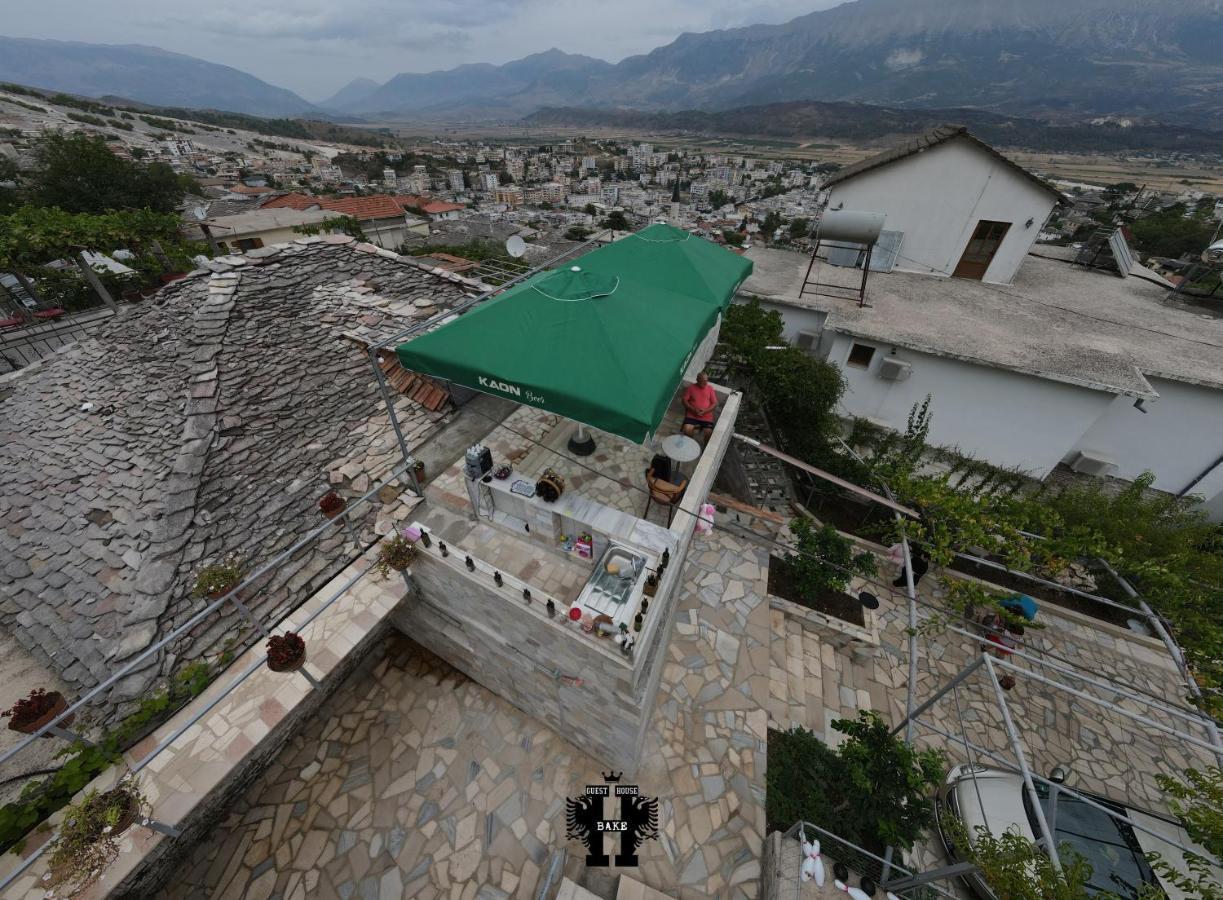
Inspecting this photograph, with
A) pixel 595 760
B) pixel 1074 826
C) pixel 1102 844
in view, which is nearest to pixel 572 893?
pixel 595 760

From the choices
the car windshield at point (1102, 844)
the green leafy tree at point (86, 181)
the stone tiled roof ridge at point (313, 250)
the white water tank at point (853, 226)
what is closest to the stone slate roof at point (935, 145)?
the white water tank at point (853, 226)

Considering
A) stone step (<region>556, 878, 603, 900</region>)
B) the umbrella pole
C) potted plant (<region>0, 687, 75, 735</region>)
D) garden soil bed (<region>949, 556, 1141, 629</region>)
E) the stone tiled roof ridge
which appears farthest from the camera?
the stone tiled roof ridge

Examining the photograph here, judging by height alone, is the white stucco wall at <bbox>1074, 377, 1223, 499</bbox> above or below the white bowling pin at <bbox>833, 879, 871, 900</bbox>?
above

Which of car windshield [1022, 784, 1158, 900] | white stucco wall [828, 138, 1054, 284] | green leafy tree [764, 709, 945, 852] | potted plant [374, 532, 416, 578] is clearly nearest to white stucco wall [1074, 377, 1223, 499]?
white stucco wall [828, 138, 1054, 284]

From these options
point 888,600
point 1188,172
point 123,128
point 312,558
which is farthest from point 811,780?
point 1188,172

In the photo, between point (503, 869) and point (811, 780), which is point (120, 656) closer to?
point (503, 869)

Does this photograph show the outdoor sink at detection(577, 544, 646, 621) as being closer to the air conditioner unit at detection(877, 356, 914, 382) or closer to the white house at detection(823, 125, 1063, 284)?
the air conditioner unit at detection(877, 356, 914, 382)

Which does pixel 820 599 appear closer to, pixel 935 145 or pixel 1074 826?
pixel 1074 826
